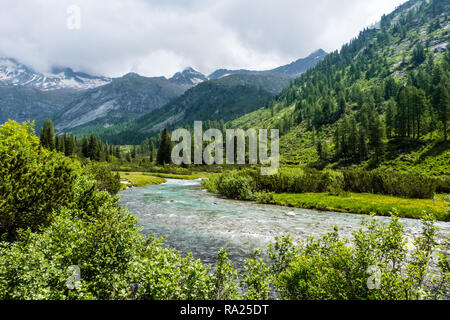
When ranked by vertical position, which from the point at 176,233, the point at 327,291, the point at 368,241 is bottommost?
the point at 176,233

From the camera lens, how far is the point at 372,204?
3203cm

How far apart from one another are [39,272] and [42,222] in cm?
824

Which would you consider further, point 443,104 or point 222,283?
point 443,104

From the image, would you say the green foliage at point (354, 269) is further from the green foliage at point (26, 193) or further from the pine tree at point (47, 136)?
the pine tree at point (47, 136)

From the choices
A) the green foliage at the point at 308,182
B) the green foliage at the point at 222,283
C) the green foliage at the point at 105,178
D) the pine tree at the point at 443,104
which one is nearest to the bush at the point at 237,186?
the green foliage at the point at 308,182

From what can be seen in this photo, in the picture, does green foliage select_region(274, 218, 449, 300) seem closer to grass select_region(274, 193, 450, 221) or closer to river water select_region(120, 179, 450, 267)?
river water select_region(120, 179, 450, 267)

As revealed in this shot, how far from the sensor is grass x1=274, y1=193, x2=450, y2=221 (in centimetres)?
2820

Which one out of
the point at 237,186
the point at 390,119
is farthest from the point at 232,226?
the point at 390,119

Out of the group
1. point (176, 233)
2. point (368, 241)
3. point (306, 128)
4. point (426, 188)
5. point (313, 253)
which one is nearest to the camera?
point (368, 241)

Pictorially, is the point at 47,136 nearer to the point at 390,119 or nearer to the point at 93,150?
the point at 93,150

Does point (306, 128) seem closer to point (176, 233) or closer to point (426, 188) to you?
point (426, 188)
